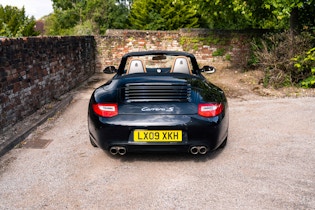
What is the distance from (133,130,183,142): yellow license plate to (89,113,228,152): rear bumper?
0.11 feet

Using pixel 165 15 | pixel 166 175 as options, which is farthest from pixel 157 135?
pixel 165 15

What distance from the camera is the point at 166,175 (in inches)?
143

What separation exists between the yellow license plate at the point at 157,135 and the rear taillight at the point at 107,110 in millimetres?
323

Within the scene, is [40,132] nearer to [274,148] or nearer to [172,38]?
[274,148]

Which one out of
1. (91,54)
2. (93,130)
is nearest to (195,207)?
(93,130)

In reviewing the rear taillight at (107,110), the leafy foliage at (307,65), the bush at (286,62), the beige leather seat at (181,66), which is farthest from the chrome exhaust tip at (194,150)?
the bush at (286,62)

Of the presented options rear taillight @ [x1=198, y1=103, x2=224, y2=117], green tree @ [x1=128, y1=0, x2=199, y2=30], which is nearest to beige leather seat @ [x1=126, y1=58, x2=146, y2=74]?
rear taillight @ [x1=198, y1=103, x2=224, y2=117]

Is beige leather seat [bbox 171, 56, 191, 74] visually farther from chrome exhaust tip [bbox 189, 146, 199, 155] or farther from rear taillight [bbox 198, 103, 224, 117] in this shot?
chrome exhaust tip [bbox 189, 146, 199, 155]

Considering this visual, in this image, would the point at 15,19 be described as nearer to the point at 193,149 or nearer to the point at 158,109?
the point at 158,109

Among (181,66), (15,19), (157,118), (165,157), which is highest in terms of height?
(15,19)

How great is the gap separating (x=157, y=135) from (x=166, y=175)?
44 centimetres

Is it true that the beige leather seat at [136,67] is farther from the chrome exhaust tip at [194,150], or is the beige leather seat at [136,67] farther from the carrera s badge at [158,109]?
the chrome exhaust tip at [194,150]

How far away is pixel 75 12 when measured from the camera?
1610 inches

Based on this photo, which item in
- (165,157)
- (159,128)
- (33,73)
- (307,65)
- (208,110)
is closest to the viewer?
(159,128)
